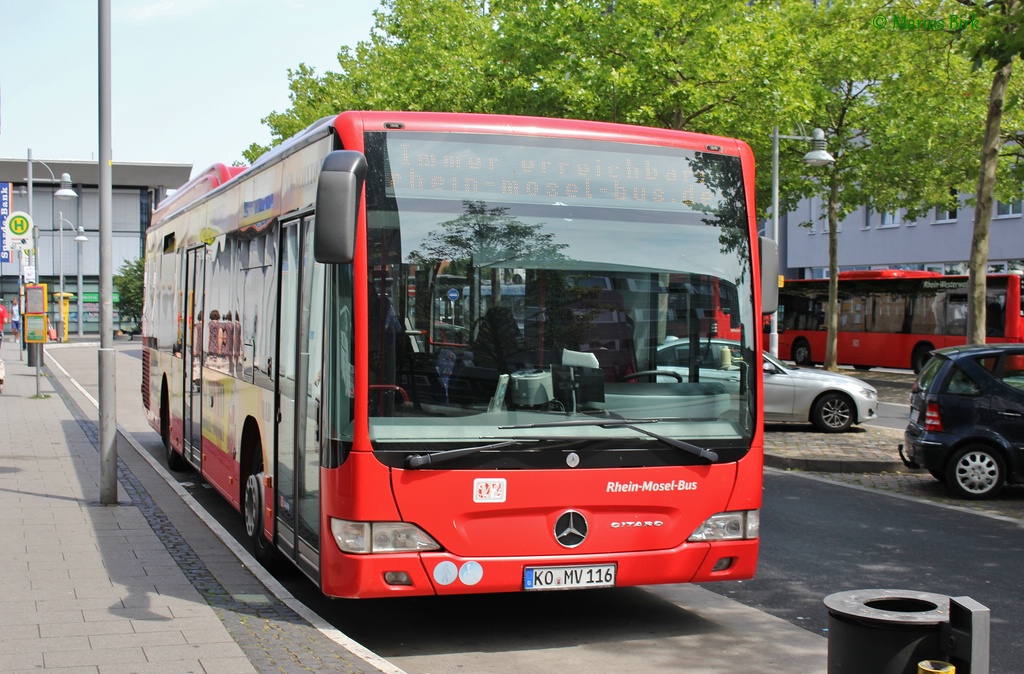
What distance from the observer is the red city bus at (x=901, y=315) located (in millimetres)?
32906

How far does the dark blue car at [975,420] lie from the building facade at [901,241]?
28.7 m

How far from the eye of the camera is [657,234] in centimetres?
666

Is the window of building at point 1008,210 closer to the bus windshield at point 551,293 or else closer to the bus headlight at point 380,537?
the bus windshield at point 551,293

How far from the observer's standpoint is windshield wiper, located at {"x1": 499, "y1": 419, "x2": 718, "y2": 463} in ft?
20.8

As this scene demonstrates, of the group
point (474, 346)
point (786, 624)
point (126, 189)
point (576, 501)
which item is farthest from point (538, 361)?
point (126, 189)

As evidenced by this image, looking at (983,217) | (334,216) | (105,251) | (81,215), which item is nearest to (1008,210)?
(983,217)

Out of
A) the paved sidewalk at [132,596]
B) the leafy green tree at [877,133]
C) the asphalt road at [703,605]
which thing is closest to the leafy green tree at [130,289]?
the leafy green tree at [877,133]

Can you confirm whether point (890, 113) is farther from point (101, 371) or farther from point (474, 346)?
point (474, 346)

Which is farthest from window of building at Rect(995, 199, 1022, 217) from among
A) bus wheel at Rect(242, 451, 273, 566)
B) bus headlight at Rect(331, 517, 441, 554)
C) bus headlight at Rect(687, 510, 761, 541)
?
bus headlight at Rect(331, 517, 441, 554)

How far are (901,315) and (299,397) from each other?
32195 millimetres

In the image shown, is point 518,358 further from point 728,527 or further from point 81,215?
point 81,215

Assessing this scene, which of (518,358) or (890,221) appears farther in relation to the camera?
(890,221)

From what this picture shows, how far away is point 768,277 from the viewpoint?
281 inches

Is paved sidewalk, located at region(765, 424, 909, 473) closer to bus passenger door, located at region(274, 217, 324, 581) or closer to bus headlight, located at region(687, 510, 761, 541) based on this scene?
bus headlight, located at region(687, 510, 761, 541)
